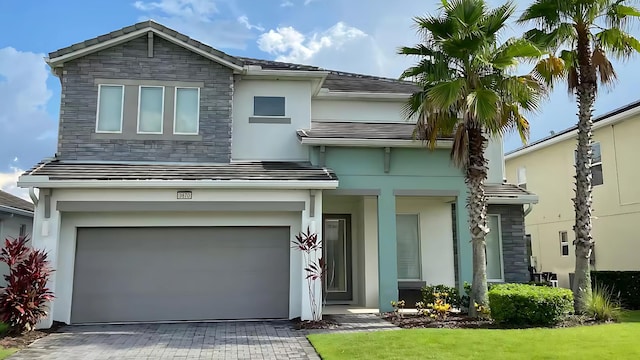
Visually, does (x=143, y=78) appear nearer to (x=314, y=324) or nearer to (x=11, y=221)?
(x=314, y=324)

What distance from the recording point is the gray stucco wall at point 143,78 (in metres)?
13.5

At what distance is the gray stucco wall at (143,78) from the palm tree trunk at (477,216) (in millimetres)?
6279

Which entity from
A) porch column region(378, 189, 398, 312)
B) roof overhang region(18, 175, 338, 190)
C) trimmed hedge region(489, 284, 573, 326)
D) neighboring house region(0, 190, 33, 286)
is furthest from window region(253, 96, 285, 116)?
neighboring house region(0, 190, 33, 286)

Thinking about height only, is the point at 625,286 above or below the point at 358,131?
below

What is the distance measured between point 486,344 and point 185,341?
5826mm

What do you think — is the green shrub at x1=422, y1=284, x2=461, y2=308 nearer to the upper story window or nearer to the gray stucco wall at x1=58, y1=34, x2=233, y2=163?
the gray stucco wall at x1=58, y1=34, x2=233, y2=163

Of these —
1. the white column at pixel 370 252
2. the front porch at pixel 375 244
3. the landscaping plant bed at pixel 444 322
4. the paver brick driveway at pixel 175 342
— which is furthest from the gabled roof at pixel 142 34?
the landscaping plant bed at pixel 444 322

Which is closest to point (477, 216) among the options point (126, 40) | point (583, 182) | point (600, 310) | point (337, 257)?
point (583, 182)

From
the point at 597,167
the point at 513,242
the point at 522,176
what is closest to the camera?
the point at 513,242

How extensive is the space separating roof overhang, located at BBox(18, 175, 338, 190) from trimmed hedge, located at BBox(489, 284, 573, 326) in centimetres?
470

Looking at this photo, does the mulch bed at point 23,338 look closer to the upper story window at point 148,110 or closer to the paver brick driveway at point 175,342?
the paver brick driveway at point 175,342

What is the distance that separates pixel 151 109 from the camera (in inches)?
548

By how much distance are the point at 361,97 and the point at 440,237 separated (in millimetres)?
5072

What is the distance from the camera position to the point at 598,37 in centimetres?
1304
